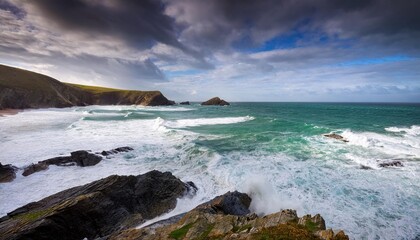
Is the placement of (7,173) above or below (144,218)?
above

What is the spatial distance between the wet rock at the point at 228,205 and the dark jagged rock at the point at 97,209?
347cm

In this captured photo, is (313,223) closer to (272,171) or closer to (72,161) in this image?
(272,171)

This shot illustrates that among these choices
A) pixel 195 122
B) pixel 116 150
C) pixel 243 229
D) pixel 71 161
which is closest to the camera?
pixel 243 229

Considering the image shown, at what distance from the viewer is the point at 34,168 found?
19.7 metres

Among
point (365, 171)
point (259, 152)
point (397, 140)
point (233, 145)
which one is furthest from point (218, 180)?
point (397, 140)

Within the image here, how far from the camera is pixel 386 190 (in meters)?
16.9

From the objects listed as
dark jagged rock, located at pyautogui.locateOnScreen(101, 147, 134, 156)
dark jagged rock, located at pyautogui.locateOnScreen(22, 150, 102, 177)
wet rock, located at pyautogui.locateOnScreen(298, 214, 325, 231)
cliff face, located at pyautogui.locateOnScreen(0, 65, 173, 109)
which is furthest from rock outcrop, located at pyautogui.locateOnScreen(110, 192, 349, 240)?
cliff face, located at pyautogui.locateOnScreen(0, 65, 173, 109)

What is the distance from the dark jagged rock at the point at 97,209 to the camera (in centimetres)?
1031

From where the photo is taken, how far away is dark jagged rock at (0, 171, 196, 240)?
1031cm

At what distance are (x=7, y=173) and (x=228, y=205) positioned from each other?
742 inches

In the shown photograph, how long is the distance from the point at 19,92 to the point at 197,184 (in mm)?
103925

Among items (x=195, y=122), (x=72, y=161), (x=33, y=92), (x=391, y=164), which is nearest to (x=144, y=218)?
(x=72, y=161)

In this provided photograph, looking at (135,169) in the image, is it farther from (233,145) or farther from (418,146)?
(418,146)

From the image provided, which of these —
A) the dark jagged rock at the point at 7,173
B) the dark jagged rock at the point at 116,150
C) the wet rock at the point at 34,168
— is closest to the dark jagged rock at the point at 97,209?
the dark jagged rock at the point at 7,173
